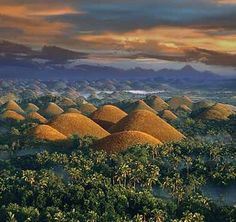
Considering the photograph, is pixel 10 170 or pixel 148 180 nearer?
pixel 148 180

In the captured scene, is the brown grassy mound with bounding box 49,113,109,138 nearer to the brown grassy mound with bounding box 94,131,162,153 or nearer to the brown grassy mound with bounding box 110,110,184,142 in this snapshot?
the brown grassy mound with bounding box 110,110,184,142

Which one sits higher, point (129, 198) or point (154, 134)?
point (129, 198)

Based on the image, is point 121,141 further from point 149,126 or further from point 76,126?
point 76,126

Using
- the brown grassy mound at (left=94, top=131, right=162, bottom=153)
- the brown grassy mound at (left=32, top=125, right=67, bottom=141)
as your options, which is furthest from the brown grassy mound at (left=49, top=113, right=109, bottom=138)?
the brown grassy mound at (left=94, top=131, right=162, bottom=153)

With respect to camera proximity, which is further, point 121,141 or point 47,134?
point 47,134

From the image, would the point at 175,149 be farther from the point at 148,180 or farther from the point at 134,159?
the point at 148,180

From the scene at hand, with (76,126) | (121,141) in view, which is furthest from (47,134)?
(121,141)

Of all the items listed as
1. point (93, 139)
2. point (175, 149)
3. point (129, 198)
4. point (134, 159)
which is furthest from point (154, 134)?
point (129, 198)
